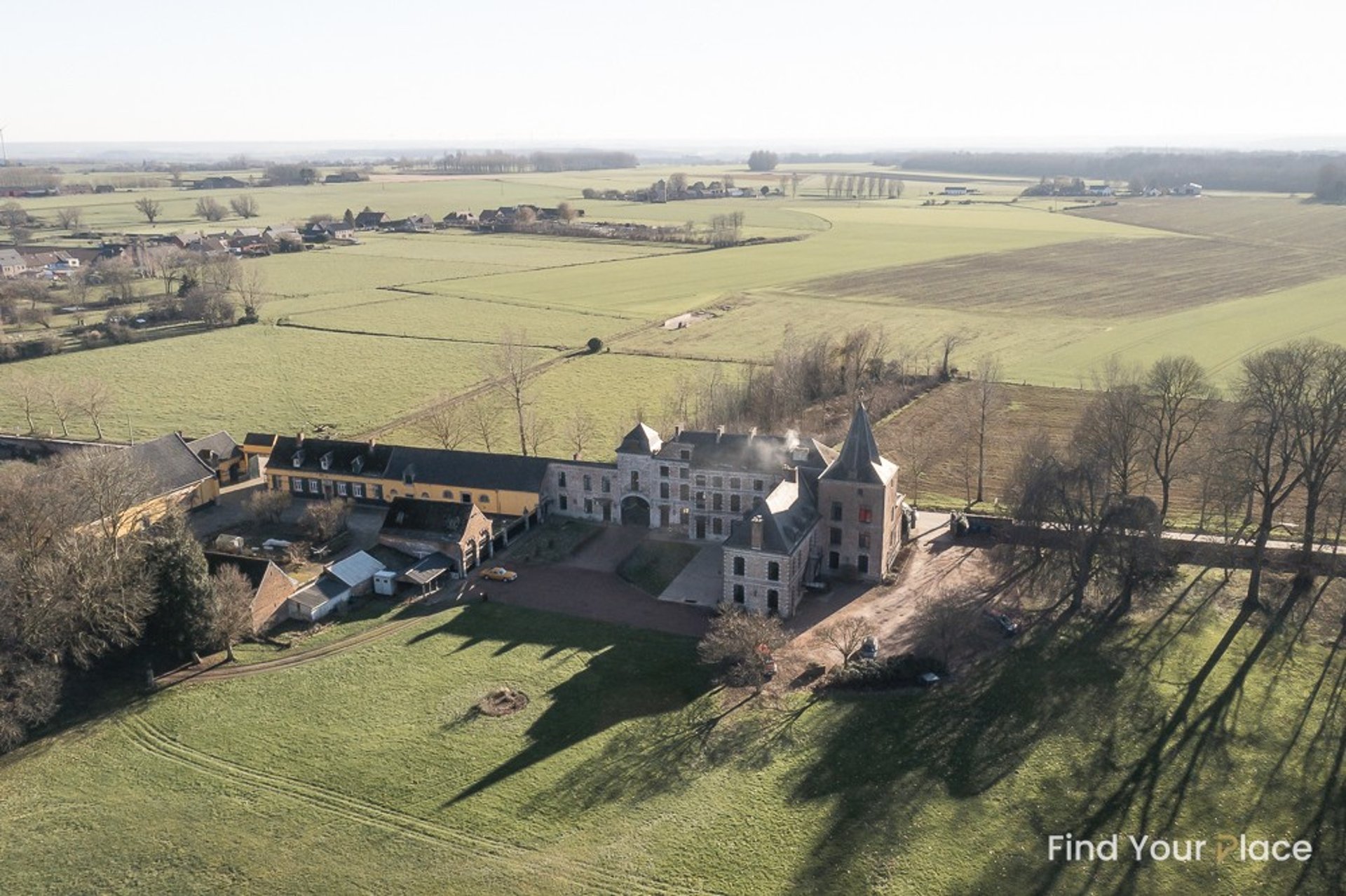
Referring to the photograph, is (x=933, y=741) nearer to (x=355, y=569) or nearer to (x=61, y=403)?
(x=355, y=569)

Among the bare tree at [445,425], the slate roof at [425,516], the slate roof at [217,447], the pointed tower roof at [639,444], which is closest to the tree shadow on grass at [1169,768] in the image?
the pointed tower roof at [639,444]

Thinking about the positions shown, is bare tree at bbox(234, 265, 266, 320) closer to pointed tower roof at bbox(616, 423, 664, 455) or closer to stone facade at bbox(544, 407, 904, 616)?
stone facade at bbox(544, 407, 904, 616)

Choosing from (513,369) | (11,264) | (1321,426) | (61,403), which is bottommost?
(61,403)

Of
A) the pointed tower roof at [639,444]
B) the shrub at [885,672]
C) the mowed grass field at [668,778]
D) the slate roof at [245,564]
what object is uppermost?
the pointed tower roof at [639,444]

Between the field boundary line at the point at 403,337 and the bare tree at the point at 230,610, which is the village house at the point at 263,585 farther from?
the field boundary line at the point at 403,337

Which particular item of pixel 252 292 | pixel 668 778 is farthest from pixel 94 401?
pixel 668 778

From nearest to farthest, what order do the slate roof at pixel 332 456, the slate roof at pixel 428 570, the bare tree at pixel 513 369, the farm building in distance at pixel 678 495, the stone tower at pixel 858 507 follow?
the farm building in distance at pixel 678 495 < the slate roof at pixel 428 570 < the stone tower at pixel 858 507 < the slate roof at pixel 332 456 < the bare tree at pixel 513 369

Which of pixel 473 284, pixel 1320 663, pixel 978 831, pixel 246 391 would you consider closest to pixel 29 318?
pixel 246 391
